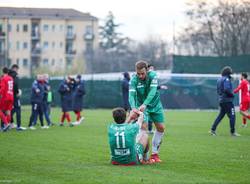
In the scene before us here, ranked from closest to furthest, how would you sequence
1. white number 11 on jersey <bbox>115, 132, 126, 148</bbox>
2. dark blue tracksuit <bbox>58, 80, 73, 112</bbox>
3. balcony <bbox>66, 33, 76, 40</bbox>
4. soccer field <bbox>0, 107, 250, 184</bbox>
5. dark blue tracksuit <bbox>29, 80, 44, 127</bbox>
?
soccer field <bbox>0, 107, 250, 184</bbox> → white number 11 on jersey <bbox>115, 132, 126, 148</bbox> → dark blue tracksuit <bbox>29, 80, 44, 127</bbox> → dark blue tracksuit <bbox>58, 80, 73, 112</bbox> → balcony <bbox>66, 33, 76, 40</bbox>

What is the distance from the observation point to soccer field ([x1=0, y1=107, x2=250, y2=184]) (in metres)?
11.2

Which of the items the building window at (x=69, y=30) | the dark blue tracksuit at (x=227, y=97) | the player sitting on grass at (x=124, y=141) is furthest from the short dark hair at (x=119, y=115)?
the building window at (x=69, y=30)

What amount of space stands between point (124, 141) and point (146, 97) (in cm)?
129

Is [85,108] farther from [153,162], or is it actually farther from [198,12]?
[153,162]

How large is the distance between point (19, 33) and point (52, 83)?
5036cm

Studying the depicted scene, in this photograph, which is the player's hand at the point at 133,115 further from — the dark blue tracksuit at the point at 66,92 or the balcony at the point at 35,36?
the balcony at the point at 35,36

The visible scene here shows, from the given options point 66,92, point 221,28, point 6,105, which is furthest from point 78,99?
point 221,28

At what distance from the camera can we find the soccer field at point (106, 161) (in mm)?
11234

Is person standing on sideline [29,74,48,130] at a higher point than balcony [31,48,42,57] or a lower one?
lower

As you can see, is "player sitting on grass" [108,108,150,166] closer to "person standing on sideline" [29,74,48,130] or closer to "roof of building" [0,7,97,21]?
"person standing on sideline" [29,74,48,130]

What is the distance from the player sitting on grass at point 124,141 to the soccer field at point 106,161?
304 millimetres

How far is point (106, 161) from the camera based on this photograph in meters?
13.9

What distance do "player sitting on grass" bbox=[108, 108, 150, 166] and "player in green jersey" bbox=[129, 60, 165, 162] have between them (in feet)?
1.09

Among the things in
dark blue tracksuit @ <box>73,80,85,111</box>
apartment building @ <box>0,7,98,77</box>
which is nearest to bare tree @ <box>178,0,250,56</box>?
dark blue tracksuit @ <box>73,80,85,111</box>
